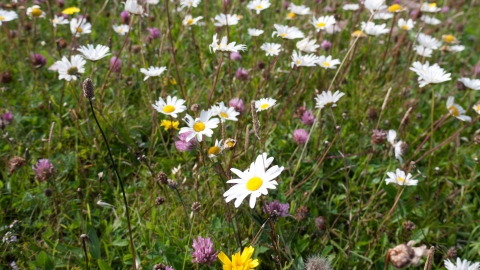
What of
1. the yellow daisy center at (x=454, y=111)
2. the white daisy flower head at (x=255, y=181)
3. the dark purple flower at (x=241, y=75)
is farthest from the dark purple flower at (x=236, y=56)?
the white daisy flower head at (x=255, y=181)

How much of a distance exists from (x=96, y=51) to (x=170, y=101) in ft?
1.10

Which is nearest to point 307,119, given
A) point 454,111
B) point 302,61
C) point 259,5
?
point 302,61

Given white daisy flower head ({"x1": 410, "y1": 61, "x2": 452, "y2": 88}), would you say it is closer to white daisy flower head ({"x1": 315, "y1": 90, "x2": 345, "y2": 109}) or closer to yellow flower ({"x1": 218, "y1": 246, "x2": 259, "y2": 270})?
white daisy flower head ({"x1": 315, "y1": 90, "x2": 345, "y2": 109})

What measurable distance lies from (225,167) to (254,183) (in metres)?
0.40

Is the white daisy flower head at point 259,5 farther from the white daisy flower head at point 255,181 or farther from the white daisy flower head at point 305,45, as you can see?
the white daisy flower head at point 255,181

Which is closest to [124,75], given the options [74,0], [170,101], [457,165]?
[170,101]

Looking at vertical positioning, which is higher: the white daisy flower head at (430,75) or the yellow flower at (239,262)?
the white daisy flower head at (430,75)

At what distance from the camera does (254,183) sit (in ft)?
3.45

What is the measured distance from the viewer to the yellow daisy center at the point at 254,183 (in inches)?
40.9

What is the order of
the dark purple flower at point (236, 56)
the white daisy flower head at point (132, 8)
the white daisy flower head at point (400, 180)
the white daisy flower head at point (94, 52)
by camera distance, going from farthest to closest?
the dark purple flower at point (236, 56) < the white daisy flower head at point (132, 8) < the white daisy flower head at point (94, 52) < the white daisy flower head at point (400, 180)

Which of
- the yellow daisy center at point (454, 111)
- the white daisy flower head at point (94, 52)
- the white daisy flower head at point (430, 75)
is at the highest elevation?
the white daisy flower head at point (94, 52)

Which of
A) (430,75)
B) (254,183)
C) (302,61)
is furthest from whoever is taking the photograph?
(302,61)

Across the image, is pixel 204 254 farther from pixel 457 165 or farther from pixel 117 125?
pixel 457 165

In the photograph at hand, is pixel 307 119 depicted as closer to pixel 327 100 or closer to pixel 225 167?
pixel 327 100
